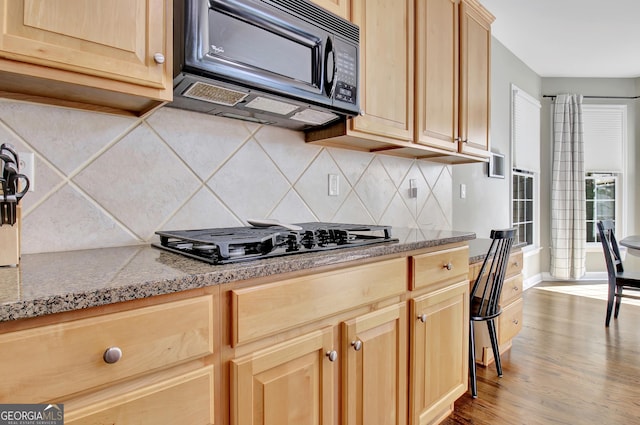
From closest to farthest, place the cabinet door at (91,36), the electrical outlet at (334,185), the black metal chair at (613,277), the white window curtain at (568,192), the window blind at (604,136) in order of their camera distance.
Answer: the cabinet door at (91,36), the electrical outlet at (334,185), the black metal chair at (613,277), the white window curtain at (568,192), the window blind at (604,136)

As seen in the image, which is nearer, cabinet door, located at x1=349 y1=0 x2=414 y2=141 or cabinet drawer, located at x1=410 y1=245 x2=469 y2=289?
cabinet drawer, located at x1=410 y1=245 x2=469 y2=289

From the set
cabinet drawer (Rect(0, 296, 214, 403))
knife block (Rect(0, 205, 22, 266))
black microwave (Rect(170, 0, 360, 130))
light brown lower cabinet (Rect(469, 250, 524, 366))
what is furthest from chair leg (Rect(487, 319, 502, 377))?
knife block (Rect(0, 205, 22, 266))

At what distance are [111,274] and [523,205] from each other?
4.97 metres

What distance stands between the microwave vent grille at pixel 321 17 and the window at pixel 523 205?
11.8 ft

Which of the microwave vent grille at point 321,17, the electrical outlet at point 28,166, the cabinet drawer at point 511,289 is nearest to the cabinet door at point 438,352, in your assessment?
the cabinet drawer at point 511,289

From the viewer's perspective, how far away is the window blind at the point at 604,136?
16.3 ft

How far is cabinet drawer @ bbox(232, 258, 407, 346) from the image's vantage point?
899 millimetres

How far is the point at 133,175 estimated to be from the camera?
1311 millimetres

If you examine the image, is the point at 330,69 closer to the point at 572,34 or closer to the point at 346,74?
the point at 346,74

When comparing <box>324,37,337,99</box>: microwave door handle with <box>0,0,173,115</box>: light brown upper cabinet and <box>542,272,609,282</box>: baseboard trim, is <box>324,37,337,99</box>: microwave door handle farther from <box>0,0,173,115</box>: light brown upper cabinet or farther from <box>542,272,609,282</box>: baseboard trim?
<box>542,272,609,282</box>: baseboard trim

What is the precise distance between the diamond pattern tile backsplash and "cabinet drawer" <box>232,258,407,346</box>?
0.64 meters

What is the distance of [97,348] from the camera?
0.67 metres

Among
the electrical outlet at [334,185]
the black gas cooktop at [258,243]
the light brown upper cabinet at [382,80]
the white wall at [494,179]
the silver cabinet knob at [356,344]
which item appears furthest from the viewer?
the white wall at [494,179]

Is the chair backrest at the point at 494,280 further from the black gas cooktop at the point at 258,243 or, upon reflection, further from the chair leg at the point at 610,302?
the chair leg at the point at 610,302
